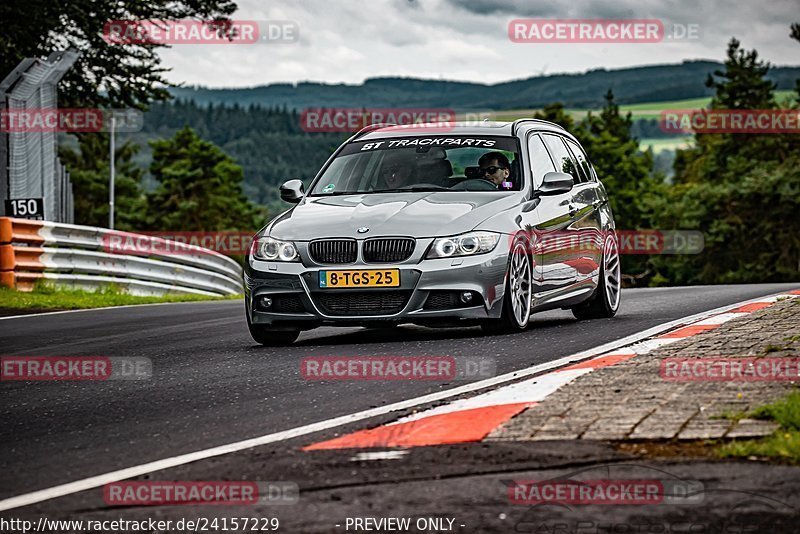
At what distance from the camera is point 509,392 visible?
696 cm

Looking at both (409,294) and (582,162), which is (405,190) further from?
(582,162)

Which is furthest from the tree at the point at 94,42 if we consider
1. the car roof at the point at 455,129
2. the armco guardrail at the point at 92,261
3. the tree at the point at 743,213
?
the tree at the point at 743,213

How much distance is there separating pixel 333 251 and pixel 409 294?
0.68 m

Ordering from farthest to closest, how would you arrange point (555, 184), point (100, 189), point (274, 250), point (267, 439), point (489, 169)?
point (100, 189)
point (489, 169)
point (555, 184)
point (274, 250)
point (267, 439)

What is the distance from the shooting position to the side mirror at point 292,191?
446 inches

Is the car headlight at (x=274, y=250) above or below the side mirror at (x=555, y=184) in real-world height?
below

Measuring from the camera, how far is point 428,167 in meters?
11.4

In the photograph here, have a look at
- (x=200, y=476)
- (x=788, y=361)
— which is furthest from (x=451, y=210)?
(x=200, y=476)

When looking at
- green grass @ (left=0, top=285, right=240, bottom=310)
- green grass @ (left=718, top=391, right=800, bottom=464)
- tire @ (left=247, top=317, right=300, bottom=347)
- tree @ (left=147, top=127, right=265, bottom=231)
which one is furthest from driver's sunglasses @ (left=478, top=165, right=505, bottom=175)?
tree @ (left=147, top=127, right=265, bottom=231)

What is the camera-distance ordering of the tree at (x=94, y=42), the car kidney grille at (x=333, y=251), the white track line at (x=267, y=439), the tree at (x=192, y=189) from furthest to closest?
the tree at (x=192, y=189)
the tree at (x=94, y=42)
the car kidney grille at (x=333, y=251)
the white track line at (x=267, y=439)

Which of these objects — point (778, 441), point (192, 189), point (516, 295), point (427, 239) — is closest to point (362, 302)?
point (427, 239)

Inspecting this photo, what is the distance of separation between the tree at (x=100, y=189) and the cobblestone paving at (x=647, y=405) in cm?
10097

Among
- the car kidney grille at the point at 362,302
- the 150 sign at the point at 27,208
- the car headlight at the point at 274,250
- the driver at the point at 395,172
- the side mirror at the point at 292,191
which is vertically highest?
the driver at the point at 395,172

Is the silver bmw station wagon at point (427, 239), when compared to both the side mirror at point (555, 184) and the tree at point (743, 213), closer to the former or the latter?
the side mirror at point (555, 184)
